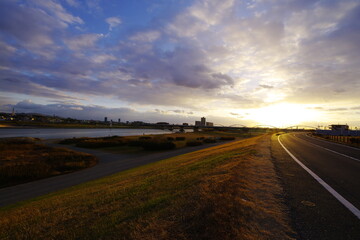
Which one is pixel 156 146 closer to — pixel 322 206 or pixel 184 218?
pixel 322 206

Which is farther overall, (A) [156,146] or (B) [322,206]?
(A) [156,146]

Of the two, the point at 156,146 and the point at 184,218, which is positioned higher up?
the point at 184,218

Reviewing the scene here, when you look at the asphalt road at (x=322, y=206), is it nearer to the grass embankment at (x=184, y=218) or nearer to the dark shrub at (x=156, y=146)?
the grass embankment at (x=184, y=218)

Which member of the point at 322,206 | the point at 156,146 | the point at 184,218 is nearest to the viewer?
Answer: the point at 184,218

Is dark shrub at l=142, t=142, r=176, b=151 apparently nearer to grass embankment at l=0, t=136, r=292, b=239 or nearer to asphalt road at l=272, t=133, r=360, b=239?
grass embankment at l=0, t=136, r=292, b=239

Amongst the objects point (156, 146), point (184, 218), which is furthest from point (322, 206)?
point (156, 146)

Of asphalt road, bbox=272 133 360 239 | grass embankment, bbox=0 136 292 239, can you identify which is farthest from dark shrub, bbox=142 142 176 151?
asphalt road, bbox=272 133 360 239

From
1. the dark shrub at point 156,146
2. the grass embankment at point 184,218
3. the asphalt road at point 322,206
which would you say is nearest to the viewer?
the grass embankment at point 184,218

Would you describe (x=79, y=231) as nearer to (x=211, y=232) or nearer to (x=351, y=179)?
(x=211, y=232)

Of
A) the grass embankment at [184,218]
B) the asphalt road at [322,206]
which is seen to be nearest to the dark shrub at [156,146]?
the grass embankment at [184,218]

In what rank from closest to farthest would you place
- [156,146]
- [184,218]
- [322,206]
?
[184,218] < [322,206] < [156,146]

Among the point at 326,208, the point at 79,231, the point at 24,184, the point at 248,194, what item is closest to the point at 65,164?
the point at 24,184

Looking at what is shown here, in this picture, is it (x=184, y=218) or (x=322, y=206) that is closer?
(x=184, y=218)

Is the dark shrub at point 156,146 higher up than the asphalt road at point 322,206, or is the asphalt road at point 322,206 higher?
the asphalt road at point 322,206
